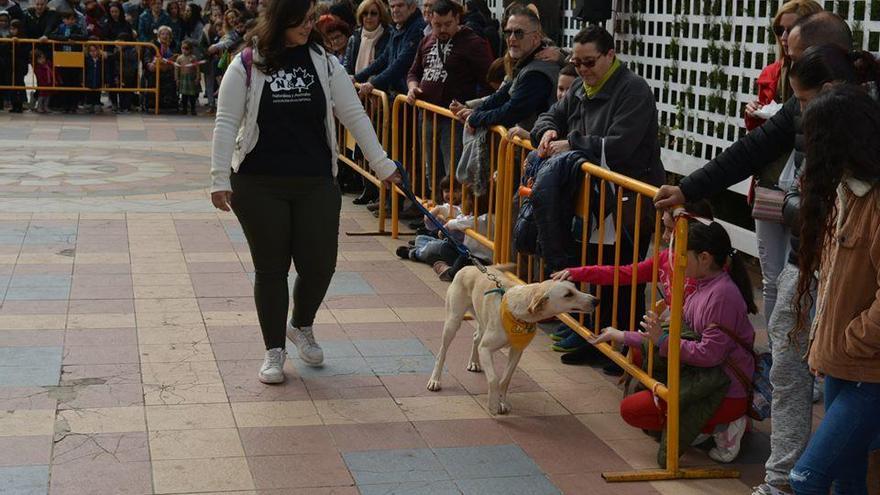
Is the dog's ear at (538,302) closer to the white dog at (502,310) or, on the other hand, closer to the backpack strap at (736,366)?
the white dog at (502,310)

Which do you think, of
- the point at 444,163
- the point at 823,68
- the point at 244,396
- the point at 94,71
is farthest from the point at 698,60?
the point at 94,71

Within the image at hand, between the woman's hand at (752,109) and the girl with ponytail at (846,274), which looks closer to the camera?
the girl with ponytail at (846,274)

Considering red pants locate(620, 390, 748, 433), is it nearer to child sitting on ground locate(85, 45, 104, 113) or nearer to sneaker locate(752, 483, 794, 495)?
sneaker locate(752, 483, 794, 495)

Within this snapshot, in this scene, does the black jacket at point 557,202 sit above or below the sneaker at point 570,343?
above

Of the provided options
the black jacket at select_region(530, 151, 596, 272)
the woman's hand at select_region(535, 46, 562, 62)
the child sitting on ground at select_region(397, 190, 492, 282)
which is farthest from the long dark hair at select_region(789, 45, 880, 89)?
the child sitting on ground at select_region(397, 190, 492, 282)

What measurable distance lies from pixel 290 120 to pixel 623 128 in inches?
68.6

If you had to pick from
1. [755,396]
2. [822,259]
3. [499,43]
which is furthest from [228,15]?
[822,259]

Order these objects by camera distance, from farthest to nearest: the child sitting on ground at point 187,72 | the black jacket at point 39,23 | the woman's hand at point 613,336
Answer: the child sitting on ground at point 187,72, the black jacket at point 39,23, the woman's hand at point 613,336

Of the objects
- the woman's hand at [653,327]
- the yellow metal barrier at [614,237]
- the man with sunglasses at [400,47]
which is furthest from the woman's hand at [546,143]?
the man with sunglasses at [400,47]

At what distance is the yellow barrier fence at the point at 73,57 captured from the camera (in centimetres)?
2050

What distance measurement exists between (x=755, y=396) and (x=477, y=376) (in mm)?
1614

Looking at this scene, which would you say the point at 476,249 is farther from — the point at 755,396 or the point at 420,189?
the point at 755,396

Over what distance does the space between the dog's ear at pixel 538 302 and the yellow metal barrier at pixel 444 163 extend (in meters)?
2.07

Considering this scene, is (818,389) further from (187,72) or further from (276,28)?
(187,72)
